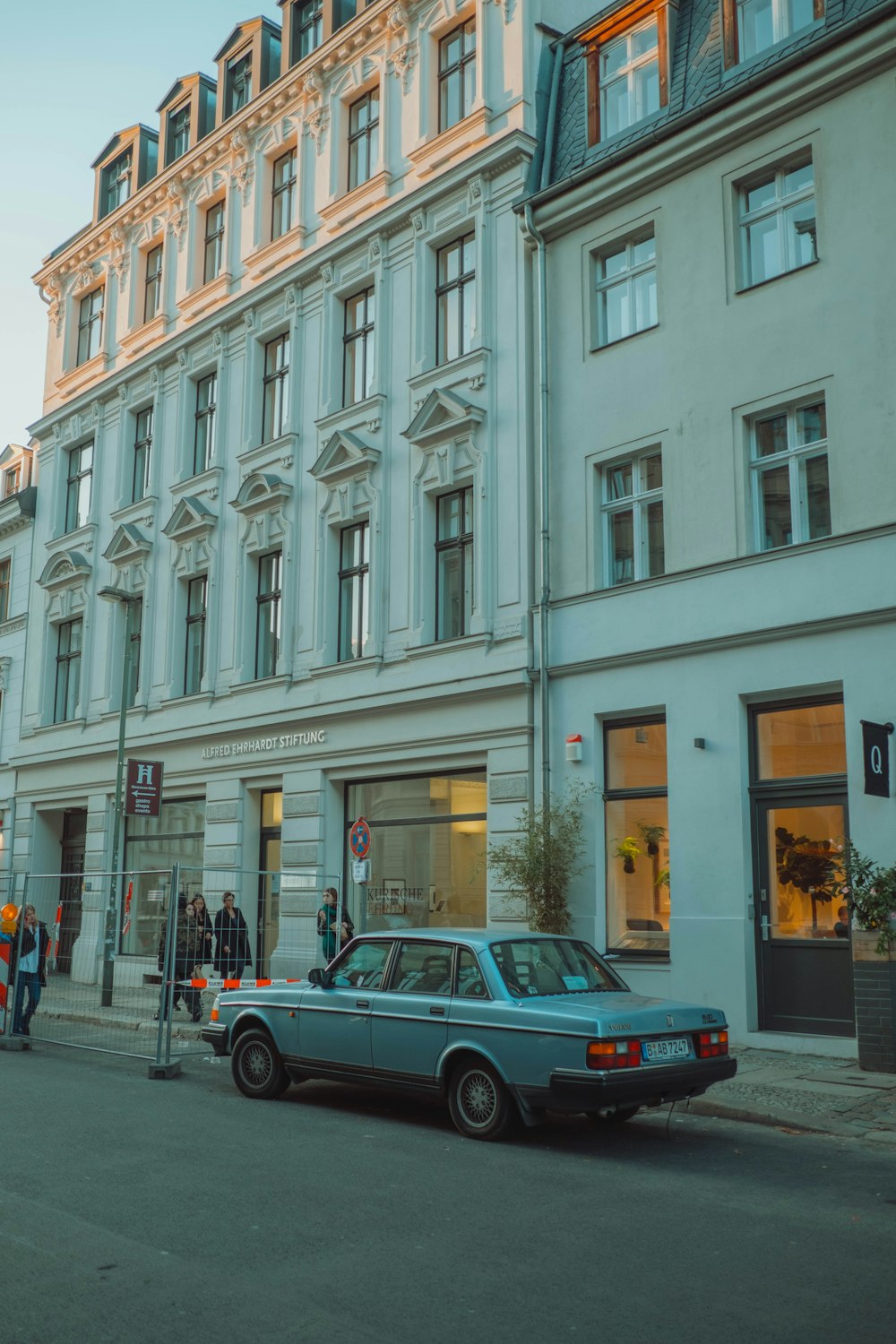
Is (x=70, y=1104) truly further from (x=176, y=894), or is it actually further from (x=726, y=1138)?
(x=726, y=1138)

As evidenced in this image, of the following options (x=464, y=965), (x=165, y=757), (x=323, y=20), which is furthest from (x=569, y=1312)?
(x=323, y=20)

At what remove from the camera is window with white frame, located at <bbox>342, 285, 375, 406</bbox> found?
70.2 ft

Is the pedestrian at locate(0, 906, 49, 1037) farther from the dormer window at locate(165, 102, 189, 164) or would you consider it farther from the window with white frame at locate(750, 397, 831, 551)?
the dormer window at locate(165, 102, 189, 164)

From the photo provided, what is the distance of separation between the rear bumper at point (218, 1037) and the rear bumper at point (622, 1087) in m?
3.67

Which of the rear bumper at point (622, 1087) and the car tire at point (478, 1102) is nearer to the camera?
the rear bumper at point (622, 1087)

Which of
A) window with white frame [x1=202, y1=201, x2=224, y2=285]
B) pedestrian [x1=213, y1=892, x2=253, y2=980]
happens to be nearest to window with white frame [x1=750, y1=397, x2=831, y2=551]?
pedestrian [x1=213, y1=892, x2=253, y2=980]

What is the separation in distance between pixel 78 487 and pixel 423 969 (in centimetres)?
2179

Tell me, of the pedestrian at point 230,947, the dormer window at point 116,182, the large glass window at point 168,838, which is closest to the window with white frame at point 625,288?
the pedestrian at point 230,947

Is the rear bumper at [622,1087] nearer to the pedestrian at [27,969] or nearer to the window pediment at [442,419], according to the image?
the pedestrian at [27,969]

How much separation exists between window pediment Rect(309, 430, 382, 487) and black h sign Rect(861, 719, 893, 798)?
9.99 m

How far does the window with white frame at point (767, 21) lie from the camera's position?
1570 centimetres

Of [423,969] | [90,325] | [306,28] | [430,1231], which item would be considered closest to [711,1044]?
[423,969]

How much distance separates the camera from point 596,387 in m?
17.2

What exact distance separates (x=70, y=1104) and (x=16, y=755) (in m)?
19.7
